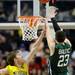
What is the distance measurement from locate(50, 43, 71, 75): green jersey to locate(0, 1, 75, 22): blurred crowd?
405 cm


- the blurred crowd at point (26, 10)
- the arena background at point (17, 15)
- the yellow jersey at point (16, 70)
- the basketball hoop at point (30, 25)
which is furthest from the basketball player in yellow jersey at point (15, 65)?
the blurred crowd at point (26, 10)

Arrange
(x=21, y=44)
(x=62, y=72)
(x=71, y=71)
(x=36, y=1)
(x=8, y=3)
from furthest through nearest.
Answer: (x=8, y=3) < (x=21, y=44) < (x=71, y=71) < (x=36, y=1) < (x=62, y=72)

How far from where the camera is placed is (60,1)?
11.4m

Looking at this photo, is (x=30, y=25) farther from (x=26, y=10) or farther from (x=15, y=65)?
(x=26, y=10)

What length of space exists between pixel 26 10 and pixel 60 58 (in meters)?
4.54

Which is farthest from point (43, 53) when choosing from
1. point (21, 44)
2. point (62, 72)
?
point (62, 72)

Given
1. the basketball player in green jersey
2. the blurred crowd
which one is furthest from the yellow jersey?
the blurred crowd

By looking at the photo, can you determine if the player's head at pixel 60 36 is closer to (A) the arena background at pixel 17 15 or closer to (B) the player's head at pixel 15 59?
(B) the player's head at pixel 15 59

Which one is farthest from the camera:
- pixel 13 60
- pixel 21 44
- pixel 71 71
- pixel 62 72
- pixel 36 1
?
pixel 21 44

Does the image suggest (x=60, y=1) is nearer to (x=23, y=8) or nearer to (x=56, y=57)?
(x=23, y=8)

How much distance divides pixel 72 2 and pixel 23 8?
1.75 metres

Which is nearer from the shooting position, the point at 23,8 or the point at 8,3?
the point at 23,8

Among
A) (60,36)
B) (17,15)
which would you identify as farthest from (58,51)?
(17,15)

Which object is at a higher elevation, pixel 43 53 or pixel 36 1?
pixel 36 1
